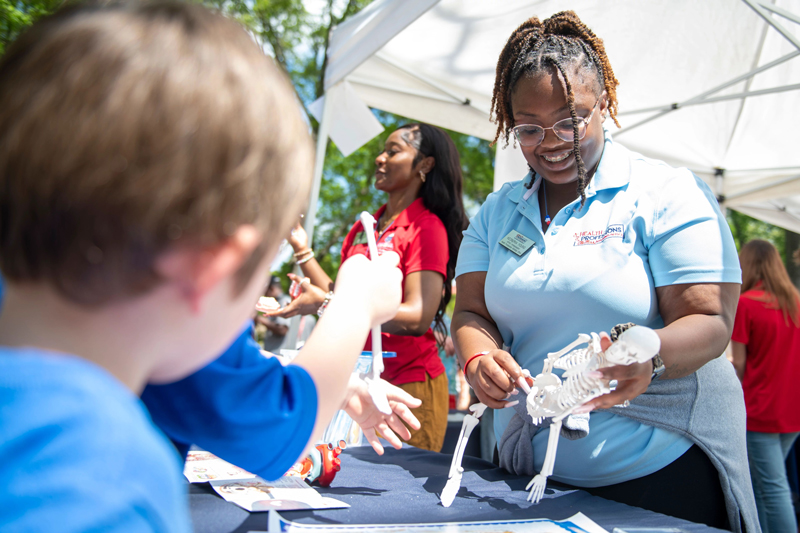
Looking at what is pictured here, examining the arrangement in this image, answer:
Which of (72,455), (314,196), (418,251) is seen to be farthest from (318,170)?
(72,455)

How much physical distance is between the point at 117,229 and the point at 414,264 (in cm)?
179

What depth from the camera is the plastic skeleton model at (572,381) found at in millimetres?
885

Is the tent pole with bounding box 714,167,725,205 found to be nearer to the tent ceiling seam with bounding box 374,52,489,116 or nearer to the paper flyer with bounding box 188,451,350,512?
the tent ceiling seam with bounding box 374,52,489,116

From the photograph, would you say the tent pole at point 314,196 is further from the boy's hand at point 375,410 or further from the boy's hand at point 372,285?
the boy's hand at point 372,285

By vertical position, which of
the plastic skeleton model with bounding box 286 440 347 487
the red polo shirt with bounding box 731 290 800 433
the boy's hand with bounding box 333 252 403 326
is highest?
the boy's hand with bounding box 333 252 403 326

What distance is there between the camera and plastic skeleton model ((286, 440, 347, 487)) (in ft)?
4.19

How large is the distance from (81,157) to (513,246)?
118cm

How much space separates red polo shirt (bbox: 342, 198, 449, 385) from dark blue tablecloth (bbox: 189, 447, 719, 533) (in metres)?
0.70

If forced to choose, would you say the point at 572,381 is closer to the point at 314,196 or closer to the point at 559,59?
the point at 559,59

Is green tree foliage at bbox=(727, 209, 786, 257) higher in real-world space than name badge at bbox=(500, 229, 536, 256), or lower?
lower

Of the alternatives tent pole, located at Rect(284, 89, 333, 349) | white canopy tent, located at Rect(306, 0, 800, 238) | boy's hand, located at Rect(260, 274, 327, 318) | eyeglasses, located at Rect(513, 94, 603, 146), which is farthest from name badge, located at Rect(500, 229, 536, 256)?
tent pole, located at Rect(284, 89, 333, 349)

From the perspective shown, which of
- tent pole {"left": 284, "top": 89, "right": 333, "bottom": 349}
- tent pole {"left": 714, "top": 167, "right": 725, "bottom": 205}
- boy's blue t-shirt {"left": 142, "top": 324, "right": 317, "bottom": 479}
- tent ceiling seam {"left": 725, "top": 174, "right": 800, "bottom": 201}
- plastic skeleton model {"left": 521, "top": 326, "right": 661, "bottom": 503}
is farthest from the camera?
tent pole {"left": 714, "top": 167, "right": 725, "bottom": 205}

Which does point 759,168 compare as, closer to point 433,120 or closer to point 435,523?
point 433,120

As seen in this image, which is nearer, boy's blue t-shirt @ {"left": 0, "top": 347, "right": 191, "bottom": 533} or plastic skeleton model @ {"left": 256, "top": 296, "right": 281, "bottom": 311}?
boy's blue t-shirt @ {"left": 0, "top": 347, "right": 191, "bottom": 533}
